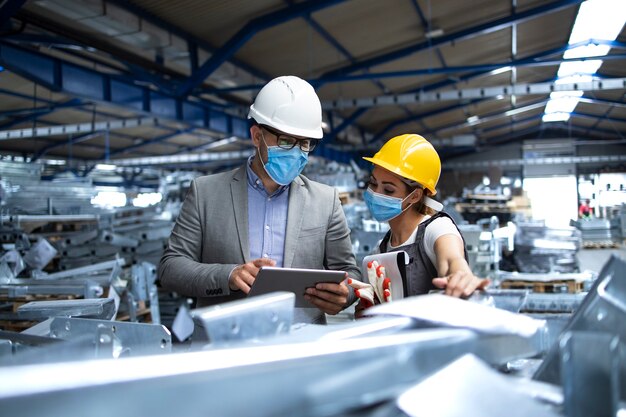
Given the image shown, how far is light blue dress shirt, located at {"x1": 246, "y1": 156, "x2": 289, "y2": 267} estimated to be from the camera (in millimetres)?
2156

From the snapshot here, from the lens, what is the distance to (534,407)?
698 mm

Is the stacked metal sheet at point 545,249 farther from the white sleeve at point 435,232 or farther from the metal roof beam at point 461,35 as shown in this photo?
the white sleeve at point 435,232

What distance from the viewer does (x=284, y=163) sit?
2105 mm

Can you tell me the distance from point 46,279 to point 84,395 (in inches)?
171

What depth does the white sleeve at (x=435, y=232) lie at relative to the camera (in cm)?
186

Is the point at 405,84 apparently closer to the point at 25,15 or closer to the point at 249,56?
the point at 249,56

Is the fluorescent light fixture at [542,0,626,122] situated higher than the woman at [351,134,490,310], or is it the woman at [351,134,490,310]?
the fluorescent light fixture at [542,0,626,122]

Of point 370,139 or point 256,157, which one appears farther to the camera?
point 370,139

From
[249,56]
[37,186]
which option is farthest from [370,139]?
[37,186]

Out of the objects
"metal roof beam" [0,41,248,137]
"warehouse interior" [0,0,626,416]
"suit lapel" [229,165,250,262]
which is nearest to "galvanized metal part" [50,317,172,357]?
"warehouse interior" [0,0,626,416]

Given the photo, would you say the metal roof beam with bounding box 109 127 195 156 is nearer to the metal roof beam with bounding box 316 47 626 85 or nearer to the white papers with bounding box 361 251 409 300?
the metal roof beam with bounding box 316 47 626 85

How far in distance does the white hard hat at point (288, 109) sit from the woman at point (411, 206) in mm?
324

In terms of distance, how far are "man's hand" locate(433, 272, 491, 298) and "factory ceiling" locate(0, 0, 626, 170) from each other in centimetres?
483

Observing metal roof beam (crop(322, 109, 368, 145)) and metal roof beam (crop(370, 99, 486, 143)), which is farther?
metal roof beam (crop(370, 99, 486, 143))
